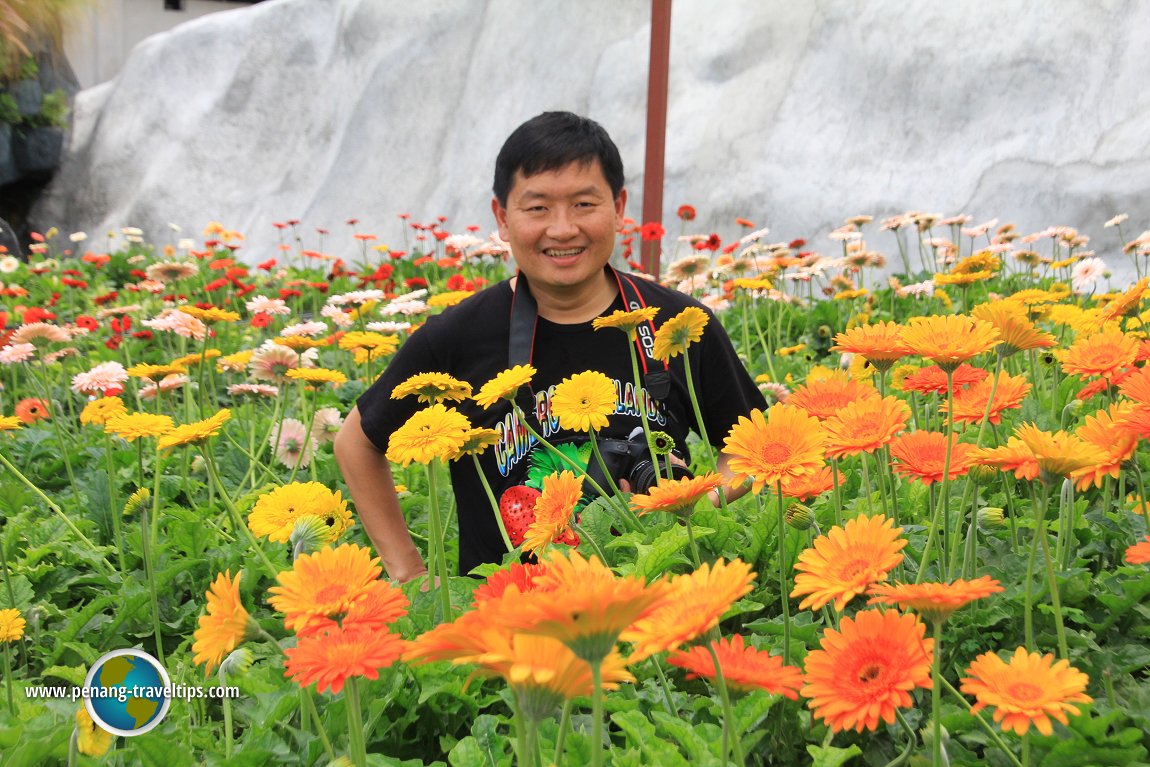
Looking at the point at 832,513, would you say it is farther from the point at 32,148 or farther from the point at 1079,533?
the point at 32,148

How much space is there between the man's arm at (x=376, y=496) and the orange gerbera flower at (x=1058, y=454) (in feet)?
4.27

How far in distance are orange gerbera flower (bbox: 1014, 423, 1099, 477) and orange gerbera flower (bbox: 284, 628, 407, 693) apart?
0.56 meters

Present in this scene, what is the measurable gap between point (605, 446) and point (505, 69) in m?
10.0

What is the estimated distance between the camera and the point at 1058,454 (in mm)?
932

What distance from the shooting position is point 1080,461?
93 cm

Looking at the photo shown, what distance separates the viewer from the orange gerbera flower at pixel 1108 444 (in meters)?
0.99

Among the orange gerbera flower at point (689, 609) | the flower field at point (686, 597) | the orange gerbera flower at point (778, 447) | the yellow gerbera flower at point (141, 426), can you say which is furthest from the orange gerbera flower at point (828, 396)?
the yellow gerbera flower at point (141, 426)

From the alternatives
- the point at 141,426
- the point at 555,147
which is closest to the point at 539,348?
the point at 555,147

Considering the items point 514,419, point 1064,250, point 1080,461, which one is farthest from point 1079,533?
point 1064,250

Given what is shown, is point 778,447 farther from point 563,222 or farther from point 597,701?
point 563,222

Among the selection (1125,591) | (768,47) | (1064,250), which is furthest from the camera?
(768,47)

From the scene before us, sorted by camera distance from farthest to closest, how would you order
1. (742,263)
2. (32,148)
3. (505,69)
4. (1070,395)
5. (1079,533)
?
(32,148) < (505,69) < (742,263) < (1070,395) < (1079,533)

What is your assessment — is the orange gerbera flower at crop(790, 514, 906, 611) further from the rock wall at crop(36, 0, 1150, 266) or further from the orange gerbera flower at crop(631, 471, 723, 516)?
the rock wall at crop(36, 0, 1150, 266)

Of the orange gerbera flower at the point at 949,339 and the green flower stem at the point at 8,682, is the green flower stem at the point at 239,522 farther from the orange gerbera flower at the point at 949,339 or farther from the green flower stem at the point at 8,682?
the orange gerbera flower at the point at 949,339
